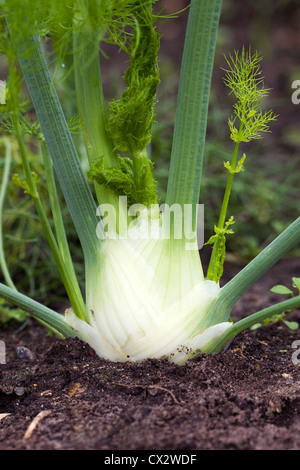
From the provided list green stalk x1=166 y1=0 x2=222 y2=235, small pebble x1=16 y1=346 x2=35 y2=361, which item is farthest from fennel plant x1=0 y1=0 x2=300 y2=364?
small pebble x1=16 y1=346 x2=35 y2=361

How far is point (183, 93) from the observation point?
107 centimetres

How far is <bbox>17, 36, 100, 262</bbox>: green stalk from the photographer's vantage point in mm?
1036

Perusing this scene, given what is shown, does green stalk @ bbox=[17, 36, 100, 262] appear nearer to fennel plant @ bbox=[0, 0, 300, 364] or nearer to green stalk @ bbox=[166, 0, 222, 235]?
fennel plant @ bbox=[0, 0, 300, 364]

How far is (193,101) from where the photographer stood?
106 centimetres

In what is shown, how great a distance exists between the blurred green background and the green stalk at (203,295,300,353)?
614mm

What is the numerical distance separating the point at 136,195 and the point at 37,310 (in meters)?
0.32

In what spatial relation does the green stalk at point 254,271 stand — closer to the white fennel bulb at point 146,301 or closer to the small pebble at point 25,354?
the white fennel bulb at point 146,301

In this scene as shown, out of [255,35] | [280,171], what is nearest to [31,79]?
[280,171]

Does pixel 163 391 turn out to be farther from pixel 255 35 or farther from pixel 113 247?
pixel 255 35

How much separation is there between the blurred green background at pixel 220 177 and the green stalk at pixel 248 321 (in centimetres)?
61

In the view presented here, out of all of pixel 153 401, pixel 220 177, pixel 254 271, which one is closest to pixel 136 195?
pixel 254 271

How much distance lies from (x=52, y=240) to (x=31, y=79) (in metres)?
0.32

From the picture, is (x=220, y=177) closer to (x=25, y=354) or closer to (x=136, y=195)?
(x=136, y=195)

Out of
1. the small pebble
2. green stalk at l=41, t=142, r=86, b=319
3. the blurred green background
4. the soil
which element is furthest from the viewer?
the blurred green background
